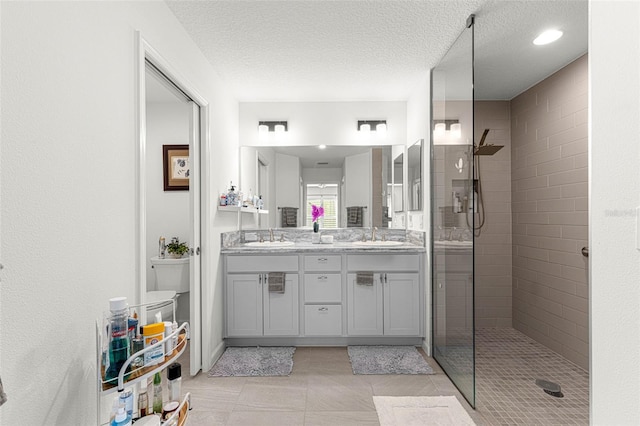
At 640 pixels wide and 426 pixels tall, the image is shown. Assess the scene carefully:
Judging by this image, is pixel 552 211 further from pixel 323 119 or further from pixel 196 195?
pixel 196 195

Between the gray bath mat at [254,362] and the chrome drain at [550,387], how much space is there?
180 centimetres

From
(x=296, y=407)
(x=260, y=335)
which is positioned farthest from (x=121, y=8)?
(x=260, y=335)

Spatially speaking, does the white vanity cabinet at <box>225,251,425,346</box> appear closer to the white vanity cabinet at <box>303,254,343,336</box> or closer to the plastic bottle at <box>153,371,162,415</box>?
the white vanity cabinet at <box>303,254,343,336</box>

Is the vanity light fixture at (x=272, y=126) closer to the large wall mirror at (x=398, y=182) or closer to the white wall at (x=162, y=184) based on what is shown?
the white wall at (x=162, y=184)

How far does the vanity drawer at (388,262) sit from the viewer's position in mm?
3086

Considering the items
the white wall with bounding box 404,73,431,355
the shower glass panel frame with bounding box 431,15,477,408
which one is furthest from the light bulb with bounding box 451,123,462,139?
the white wall with bounding box 404,73,431,355

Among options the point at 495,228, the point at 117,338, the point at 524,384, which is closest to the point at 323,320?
the point at 524,384

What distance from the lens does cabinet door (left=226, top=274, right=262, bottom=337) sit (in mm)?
3078

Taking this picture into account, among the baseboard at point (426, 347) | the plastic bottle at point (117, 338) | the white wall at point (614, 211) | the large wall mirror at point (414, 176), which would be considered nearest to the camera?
the white wall at point (614, 211)

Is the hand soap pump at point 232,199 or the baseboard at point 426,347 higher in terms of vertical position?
the hand soap pump at point 232,199

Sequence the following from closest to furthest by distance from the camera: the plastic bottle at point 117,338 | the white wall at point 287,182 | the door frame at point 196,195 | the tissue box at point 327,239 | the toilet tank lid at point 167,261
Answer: the plastic bottle at point 117,338 < the door frame at point 196,195 < the toilet tank lid at point 167,261 < the tissue box at point 327,239 < the white wall at point 287,182

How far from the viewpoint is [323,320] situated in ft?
10.2

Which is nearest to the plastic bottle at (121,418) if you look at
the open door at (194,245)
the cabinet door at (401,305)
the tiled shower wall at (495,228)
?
the open door at (194,245)

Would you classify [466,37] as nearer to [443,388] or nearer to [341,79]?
[341,79]
